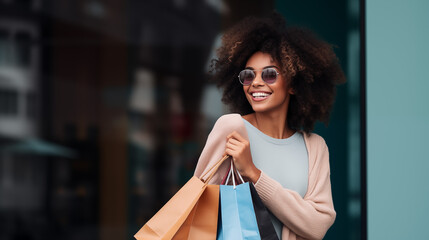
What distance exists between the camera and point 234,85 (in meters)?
2.40

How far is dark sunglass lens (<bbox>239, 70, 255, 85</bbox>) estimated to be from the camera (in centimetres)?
216

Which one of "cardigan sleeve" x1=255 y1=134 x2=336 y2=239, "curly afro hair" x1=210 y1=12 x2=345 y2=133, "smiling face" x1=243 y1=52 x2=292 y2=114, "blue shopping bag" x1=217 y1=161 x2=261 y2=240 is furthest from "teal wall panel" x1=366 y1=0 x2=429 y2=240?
"blue shopping bag" x1=217 y1=161 x2=261 y2=240

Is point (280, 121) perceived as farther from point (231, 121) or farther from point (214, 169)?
point (214, 169)

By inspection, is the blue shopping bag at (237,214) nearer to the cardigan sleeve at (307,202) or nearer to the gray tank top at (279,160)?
the cardigan sleeve at (307,202)

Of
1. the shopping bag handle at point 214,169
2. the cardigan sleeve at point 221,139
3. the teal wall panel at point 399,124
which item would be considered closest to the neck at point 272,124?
the cardigan sleeve at point 221,139

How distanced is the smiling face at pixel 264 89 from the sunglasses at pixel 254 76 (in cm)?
2

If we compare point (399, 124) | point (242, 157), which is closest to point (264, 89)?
point (242, 157)

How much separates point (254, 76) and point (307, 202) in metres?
0.64

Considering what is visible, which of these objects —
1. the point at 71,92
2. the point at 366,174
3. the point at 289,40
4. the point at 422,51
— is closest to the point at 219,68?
the point at 289,40

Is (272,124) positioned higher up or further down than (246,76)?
further down

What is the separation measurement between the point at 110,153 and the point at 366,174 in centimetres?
386

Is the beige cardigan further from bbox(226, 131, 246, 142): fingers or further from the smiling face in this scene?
the smiling face

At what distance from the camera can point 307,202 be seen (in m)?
2.05

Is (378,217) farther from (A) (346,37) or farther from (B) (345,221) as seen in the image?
(A) (346,37)
